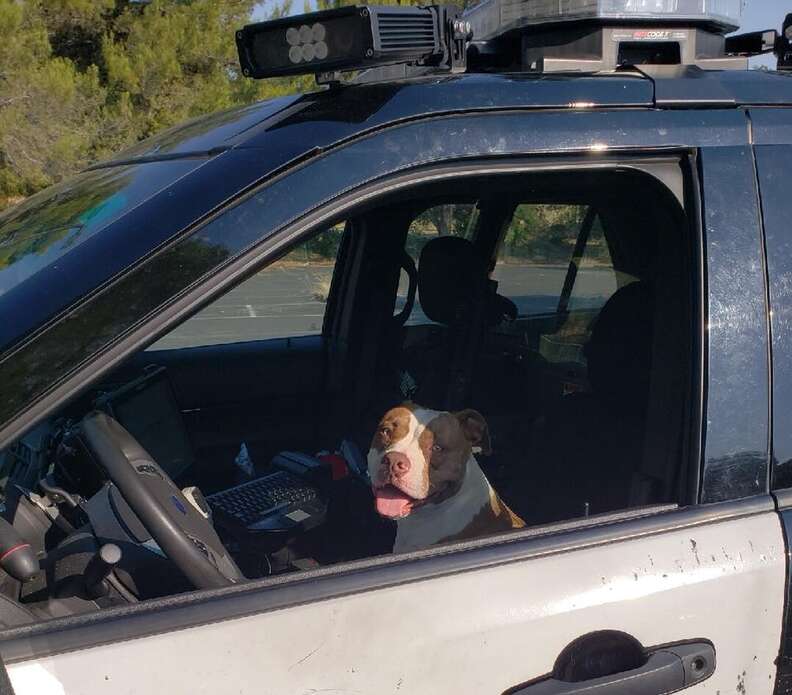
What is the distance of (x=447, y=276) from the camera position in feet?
A: 9.49

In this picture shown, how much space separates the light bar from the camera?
5.90 ft

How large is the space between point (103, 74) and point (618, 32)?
61.1 ft

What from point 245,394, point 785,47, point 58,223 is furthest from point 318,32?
point 245,394

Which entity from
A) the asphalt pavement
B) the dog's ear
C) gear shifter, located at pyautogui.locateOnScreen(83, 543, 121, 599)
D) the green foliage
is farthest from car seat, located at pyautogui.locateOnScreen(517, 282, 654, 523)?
the green foliage

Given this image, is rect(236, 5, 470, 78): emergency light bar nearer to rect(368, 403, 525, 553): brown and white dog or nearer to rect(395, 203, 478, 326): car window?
rect(368, 403, 525, 553): brown and white dog

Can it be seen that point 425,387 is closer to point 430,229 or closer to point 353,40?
point 430,229

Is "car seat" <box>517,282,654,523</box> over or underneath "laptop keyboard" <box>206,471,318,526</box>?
over

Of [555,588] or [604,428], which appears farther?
[604,428]

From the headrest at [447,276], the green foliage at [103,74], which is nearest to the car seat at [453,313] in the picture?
the headrest at [447,276]

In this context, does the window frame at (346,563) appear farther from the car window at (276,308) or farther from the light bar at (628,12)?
the car window at (276,308)

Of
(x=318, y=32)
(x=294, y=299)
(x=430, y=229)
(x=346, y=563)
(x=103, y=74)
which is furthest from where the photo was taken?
(x=103, y=74)

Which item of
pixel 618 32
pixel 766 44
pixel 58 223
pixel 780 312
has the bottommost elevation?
pixel 780 312

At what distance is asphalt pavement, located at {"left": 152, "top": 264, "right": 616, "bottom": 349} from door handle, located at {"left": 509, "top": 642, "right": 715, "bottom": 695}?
0.94 metres

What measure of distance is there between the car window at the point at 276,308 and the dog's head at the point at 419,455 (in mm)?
569
